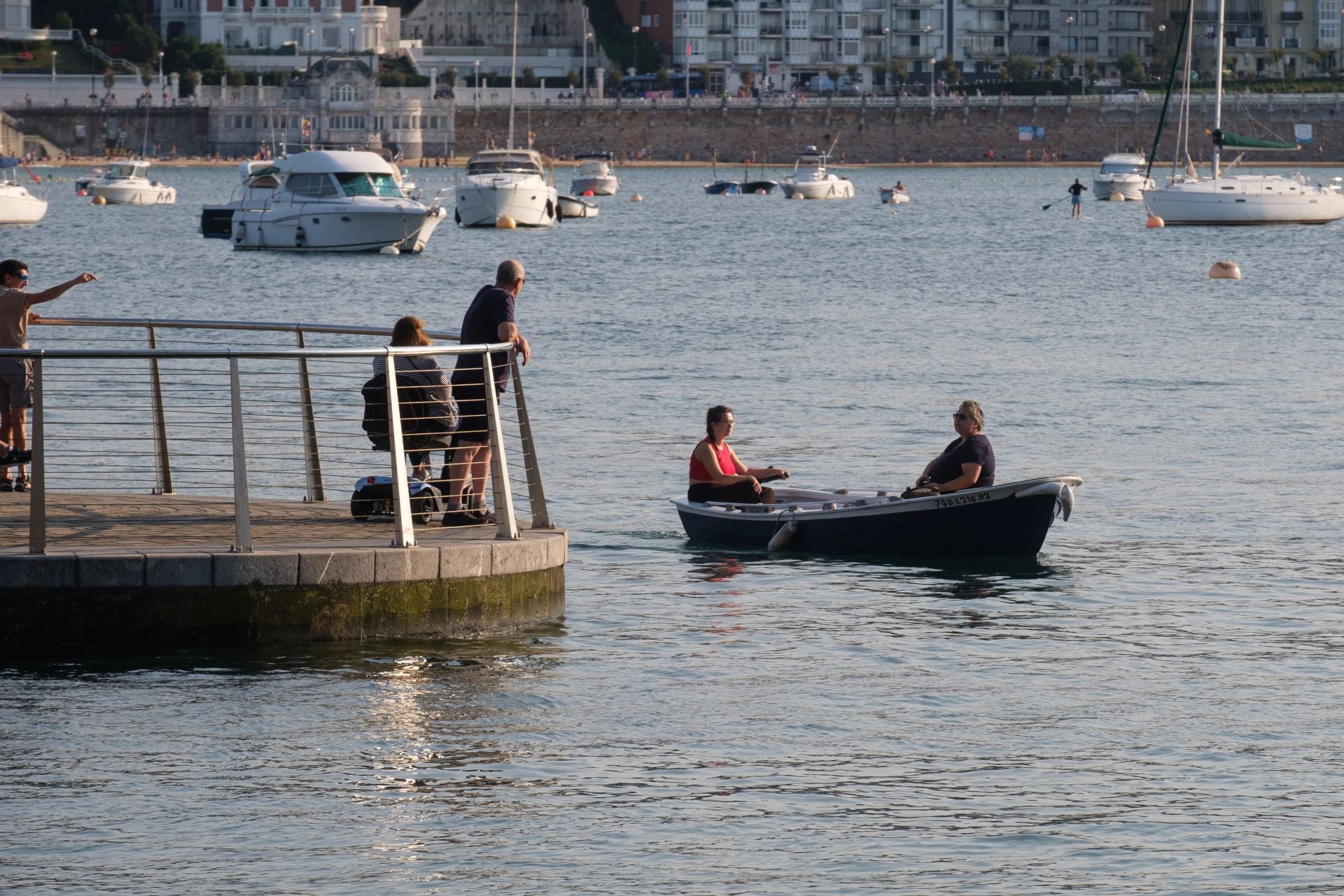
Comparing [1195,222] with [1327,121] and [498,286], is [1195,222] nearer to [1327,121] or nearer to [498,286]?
[498,286]

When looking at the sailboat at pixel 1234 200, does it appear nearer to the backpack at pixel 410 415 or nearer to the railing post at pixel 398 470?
the backpack at pixel 410 415

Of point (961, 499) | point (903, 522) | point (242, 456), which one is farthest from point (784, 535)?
point (242, 456)

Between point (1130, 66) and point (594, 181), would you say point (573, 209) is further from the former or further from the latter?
point (1130, 66)

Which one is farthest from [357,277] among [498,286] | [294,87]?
[294,87]

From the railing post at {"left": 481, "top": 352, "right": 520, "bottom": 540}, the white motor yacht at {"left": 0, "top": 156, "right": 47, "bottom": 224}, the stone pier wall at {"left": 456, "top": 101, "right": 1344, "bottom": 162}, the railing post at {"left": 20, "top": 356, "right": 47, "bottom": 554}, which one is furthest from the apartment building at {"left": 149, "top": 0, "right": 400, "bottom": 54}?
the railing post at {"left": 20, "top": 356, "right": 47, "bottom": 554}

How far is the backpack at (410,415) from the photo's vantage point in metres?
15.9

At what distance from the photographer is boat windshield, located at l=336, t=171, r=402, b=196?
7575 centimetres

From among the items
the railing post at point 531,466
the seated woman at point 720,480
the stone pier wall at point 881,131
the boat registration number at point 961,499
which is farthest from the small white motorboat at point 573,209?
the railing post at point 531,466

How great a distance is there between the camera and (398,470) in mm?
14938

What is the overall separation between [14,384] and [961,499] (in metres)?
7.93

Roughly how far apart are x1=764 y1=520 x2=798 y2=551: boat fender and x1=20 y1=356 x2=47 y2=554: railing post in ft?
25.4

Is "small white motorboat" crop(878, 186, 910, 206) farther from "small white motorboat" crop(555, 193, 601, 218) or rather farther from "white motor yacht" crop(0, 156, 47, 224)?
"white motor yacht" crop(0, 156, 47, 224)

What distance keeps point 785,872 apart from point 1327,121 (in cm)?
18859

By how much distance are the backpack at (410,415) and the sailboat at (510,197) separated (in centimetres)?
7856
